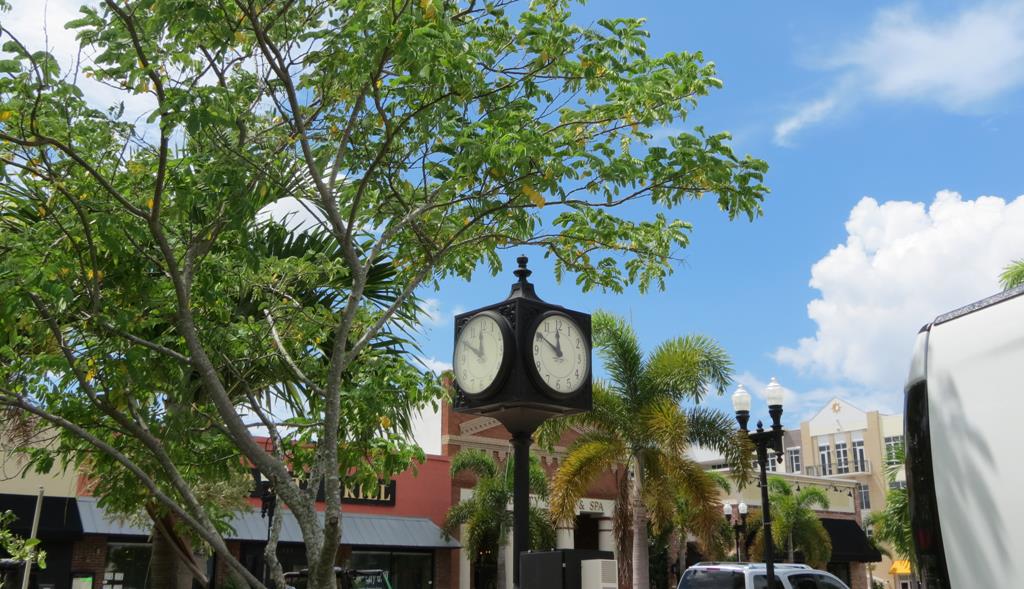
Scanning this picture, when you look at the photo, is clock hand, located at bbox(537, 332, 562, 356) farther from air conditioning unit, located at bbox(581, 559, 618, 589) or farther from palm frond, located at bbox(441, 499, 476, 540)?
palm frond, located at bbox(441, 499, 476, 540)

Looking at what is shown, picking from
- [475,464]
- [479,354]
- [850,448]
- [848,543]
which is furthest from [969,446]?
[850,448]

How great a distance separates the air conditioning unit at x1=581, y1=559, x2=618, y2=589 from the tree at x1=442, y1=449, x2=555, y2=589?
78.2ft

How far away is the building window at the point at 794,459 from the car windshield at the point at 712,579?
67129 millimetres

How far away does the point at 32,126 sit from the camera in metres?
5.78

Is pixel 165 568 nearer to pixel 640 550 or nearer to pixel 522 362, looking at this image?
pixel 522 362

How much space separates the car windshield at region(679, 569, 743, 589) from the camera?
13.1 m

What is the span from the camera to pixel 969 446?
3.35 meters

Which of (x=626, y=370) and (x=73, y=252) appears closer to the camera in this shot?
(x=73, y=252)

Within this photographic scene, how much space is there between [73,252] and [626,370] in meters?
15.9

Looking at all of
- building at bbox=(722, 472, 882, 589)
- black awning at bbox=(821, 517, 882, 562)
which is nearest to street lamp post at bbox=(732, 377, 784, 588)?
building at bbox=(722, 472, 882, 589)

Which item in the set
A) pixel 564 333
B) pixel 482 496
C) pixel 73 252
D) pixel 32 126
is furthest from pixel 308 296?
pixel 482 496

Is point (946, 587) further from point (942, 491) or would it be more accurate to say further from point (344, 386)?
point (344, 386)

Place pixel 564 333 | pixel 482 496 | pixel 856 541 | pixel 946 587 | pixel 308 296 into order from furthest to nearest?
1. pixel 856 541
2. pixel 482 496
3. pixel 308 296
4. pixel 564 333
5. pixel 946 587

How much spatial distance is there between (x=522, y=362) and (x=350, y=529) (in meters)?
21.8
